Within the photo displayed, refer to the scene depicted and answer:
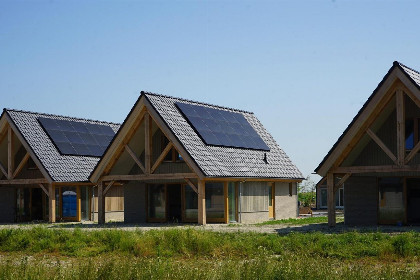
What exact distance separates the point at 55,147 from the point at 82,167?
1.81 m

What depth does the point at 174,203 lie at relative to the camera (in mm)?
31875

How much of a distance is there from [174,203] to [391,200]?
33.4 ft

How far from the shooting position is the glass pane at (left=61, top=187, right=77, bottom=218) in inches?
1455

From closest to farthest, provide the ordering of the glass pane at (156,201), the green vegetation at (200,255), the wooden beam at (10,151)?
the green vegetation at (200,255), the glass pane at (156,201), the wooden beam at (10,151)

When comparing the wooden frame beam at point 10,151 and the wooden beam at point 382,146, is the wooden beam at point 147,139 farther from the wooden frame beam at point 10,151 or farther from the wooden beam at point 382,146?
the wooden beam at point 382,146

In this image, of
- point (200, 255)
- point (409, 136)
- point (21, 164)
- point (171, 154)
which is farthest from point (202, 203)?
point (21, 164)

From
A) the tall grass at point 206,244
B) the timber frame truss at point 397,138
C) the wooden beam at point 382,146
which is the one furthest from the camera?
the wooden beam at point 382,146

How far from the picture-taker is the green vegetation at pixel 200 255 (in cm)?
1168

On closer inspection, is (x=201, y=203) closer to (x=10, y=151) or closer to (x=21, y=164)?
(x=21, y=164)

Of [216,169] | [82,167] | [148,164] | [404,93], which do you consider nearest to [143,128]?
[148,164]

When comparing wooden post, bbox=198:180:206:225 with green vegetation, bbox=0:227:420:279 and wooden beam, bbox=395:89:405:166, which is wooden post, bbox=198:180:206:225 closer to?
green vegetation, bbox=0:227:420:279

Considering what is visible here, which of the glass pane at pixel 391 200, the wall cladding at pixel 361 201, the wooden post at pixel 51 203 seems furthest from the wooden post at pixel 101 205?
the glass pane at pixel 391 200

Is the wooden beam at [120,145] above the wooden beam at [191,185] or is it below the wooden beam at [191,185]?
A: above

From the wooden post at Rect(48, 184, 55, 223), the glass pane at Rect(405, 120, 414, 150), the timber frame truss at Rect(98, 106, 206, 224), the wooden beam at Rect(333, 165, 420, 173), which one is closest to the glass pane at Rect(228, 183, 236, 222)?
the timber frame truss at Rect(98, 106, 206, 224)
